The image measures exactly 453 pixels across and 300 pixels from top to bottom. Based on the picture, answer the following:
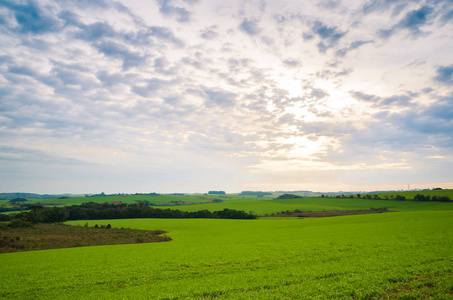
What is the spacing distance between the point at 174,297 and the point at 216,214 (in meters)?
111

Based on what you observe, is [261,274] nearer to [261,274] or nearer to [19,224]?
[261,274]

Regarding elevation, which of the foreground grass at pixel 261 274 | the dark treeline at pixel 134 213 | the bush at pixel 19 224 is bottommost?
the dark treeline at pixel 134 213

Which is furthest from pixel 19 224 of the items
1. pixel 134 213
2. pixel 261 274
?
pixel 261 274

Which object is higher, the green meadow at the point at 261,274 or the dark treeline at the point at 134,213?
the green meadow at the point at 261,274

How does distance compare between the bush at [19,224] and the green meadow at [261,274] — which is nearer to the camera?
the green meadow at [261,274]

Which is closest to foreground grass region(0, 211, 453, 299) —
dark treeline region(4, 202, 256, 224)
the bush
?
the bush

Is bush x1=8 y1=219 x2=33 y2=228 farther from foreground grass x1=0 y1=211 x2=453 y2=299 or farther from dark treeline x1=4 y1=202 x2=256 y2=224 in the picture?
foreground grass x1=0 y1=211 x2=453 y2=299

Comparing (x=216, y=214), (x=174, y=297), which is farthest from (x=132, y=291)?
(x=216, y=214)

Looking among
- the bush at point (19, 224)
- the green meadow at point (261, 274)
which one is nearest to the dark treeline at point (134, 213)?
the bush at point (19, 224)

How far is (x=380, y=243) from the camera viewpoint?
30.4 metres

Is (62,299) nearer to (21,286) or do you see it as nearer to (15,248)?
(21,286)

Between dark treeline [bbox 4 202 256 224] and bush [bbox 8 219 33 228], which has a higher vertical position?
bush [bbox 8 219 33 228]

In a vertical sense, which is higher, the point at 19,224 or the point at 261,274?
the point at 261,274

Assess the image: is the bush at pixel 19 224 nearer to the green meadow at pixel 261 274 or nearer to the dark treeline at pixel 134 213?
the dark treeline at pixel 134 213
